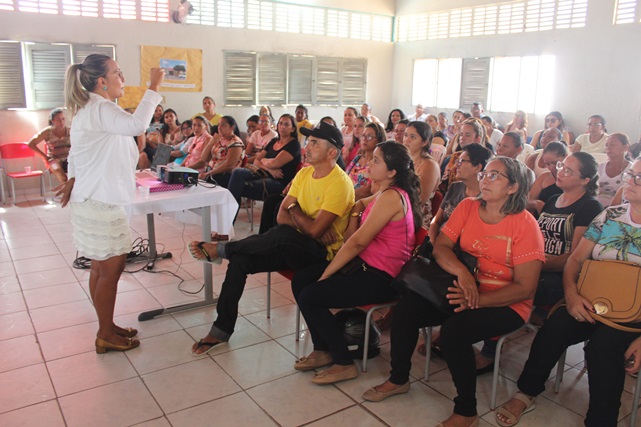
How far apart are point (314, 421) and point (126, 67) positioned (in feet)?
22.9

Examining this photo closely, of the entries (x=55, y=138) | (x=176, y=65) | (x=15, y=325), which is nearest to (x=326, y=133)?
(x=15, y=325)

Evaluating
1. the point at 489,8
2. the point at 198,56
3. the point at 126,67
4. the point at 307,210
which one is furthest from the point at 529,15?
the point at 307,210

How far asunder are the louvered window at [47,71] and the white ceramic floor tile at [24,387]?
219 inches

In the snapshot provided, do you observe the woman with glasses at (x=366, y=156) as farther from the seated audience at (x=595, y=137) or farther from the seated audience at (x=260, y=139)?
the seated audience at (x=595, y=137)

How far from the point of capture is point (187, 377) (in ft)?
8.29

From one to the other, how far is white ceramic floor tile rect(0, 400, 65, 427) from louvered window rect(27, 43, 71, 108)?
5908 mm

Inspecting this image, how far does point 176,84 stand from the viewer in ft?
27.2

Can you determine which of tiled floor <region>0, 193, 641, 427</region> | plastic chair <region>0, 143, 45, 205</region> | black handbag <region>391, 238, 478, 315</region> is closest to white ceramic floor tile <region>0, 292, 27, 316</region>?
tiled floor <region>0, 193, 641, 427</region>

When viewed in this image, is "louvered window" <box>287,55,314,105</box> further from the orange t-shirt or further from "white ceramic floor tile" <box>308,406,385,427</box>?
"white ceramic floor tile" <box>308,406,385,427</box>

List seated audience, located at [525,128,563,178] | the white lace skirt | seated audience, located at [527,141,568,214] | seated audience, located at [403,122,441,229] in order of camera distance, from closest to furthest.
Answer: the white lace skirt < seated audience, located at [527,141,568,214] < seated audience, located at [403,122,441,229] < seated audience, located at [525,128,563,178]

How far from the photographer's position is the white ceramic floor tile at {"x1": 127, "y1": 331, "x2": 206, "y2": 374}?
2.64 meters

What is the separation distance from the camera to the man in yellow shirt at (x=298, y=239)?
108 inches

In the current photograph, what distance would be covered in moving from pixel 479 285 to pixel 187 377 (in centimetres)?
144

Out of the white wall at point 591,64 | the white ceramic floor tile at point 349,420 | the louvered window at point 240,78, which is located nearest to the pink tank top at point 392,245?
the white ceramic floor tile at point 349,420
